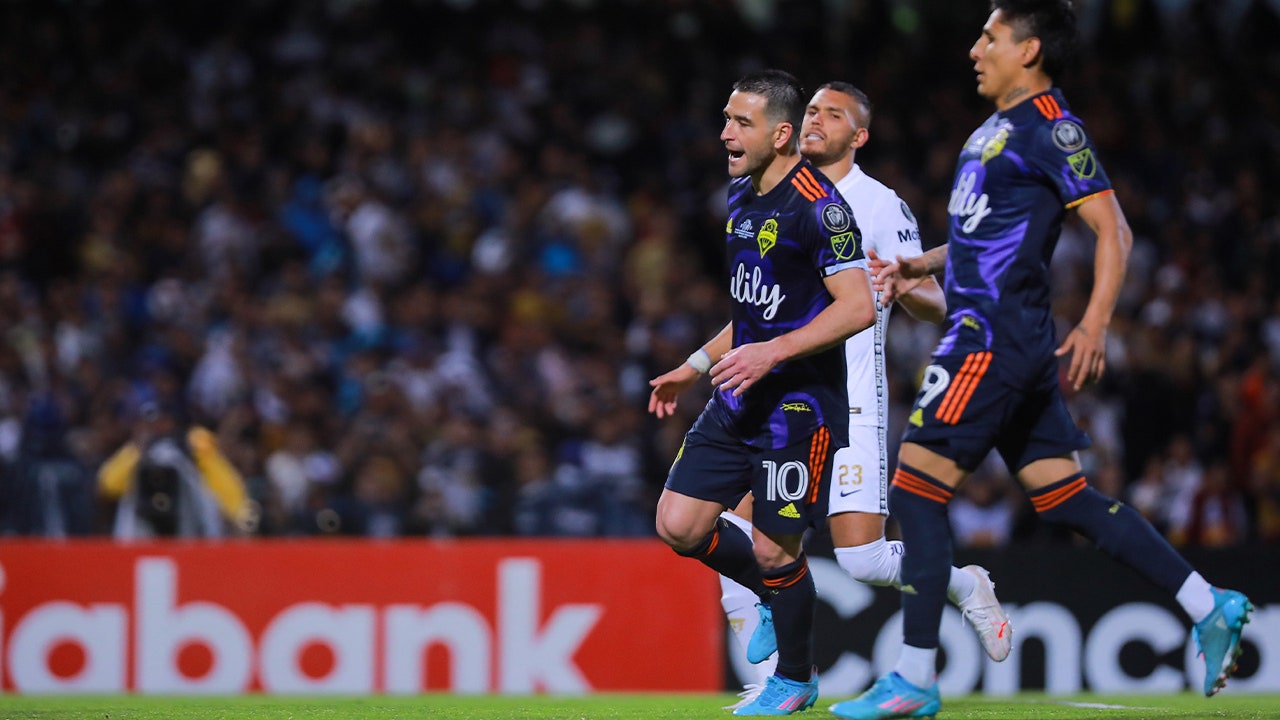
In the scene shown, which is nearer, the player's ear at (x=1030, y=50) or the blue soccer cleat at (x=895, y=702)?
the blue soccer cleat at (x=895, y=702)

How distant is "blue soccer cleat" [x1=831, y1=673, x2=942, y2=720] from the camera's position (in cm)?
493

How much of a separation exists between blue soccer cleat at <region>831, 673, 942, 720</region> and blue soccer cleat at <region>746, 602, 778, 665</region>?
4.33 ft

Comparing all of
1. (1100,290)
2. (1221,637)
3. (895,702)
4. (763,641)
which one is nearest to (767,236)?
(1100,290)

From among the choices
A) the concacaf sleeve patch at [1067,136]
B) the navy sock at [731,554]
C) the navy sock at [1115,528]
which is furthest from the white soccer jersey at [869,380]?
the concacaf sleeve patch at [1067,136]

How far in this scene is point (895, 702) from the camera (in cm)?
493

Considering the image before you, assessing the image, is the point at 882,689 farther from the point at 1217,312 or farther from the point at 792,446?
the point at 1217,312

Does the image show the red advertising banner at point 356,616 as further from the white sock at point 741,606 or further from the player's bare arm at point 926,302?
the player's bare arm at point 926,302

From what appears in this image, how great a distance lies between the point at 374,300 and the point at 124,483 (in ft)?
11.4

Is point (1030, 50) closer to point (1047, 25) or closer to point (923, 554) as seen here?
point (1047, 25)

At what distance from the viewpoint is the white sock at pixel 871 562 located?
20.2ft

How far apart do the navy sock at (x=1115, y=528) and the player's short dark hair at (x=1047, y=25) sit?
1416 mm

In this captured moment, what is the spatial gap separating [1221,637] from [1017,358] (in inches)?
44.7

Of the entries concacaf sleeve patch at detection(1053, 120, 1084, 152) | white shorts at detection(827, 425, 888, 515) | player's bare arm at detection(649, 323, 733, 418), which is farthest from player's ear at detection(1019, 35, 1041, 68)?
white shorts at detection(827, 425, 888, 515)

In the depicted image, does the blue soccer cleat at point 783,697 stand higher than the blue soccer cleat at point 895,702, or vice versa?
the blue soccer cleat at point 895,702
